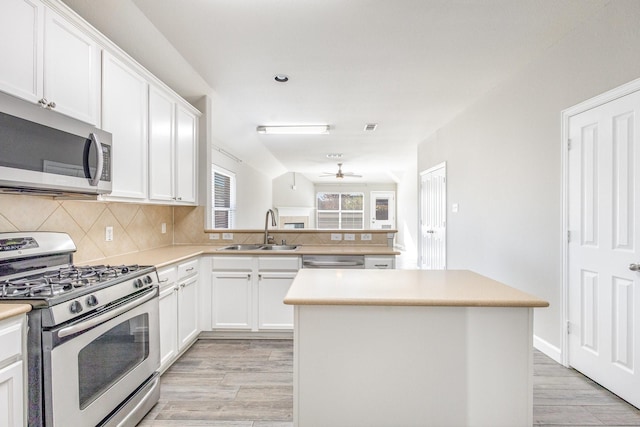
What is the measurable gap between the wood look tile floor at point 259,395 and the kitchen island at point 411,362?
22.9 inches

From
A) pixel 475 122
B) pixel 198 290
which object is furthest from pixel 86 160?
pixel 475 122

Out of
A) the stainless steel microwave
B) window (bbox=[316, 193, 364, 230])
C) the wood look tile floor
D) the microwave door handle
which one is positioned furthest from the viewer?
window (bbox=[316, 193, 364, 230])

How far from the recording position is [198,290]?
3.10 meters

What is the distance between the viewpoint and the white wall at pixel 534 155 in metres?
2.24

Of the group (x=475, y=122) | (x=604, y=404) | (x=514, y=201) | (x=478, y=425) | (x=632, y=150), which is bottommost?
(x=604, y=404)

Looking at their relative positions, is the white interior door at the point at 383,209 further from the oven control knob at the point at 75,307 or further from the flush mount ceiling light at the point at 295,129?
the oven control knob at the point at 75,307

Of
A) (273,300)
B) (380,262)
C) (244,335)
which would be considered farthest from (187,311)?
(380,262)

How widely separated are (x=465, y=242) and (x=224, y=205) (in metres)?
4.17

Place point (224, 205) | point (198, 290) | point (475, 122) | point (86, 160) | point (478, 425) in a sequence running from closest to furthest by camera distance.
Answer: point (478, 425)
point (86, 160)
point (198, 290)
point (475, 122)
point (224, 205)

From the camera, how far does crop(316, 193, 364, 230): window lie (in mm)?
12352

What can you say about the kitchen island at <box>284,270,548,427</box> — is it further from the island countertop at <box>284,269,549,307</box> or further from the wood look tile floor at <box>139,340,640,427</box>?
the wood look tile floor at <box>139,340,640,427</box>

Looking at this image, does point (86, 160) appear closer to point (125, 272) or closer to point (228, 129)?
point (125, 272)

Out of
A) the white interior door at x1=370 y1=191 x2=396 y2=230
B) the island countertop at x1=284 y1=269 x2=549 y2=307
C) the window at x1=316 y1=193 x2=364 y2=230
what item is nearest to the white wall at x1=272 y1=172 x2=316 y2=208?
the window at x1=316 y1=193 x2=364 y2=230

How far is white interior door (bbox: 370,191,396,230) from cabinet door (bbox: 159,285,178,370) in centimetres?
1005
